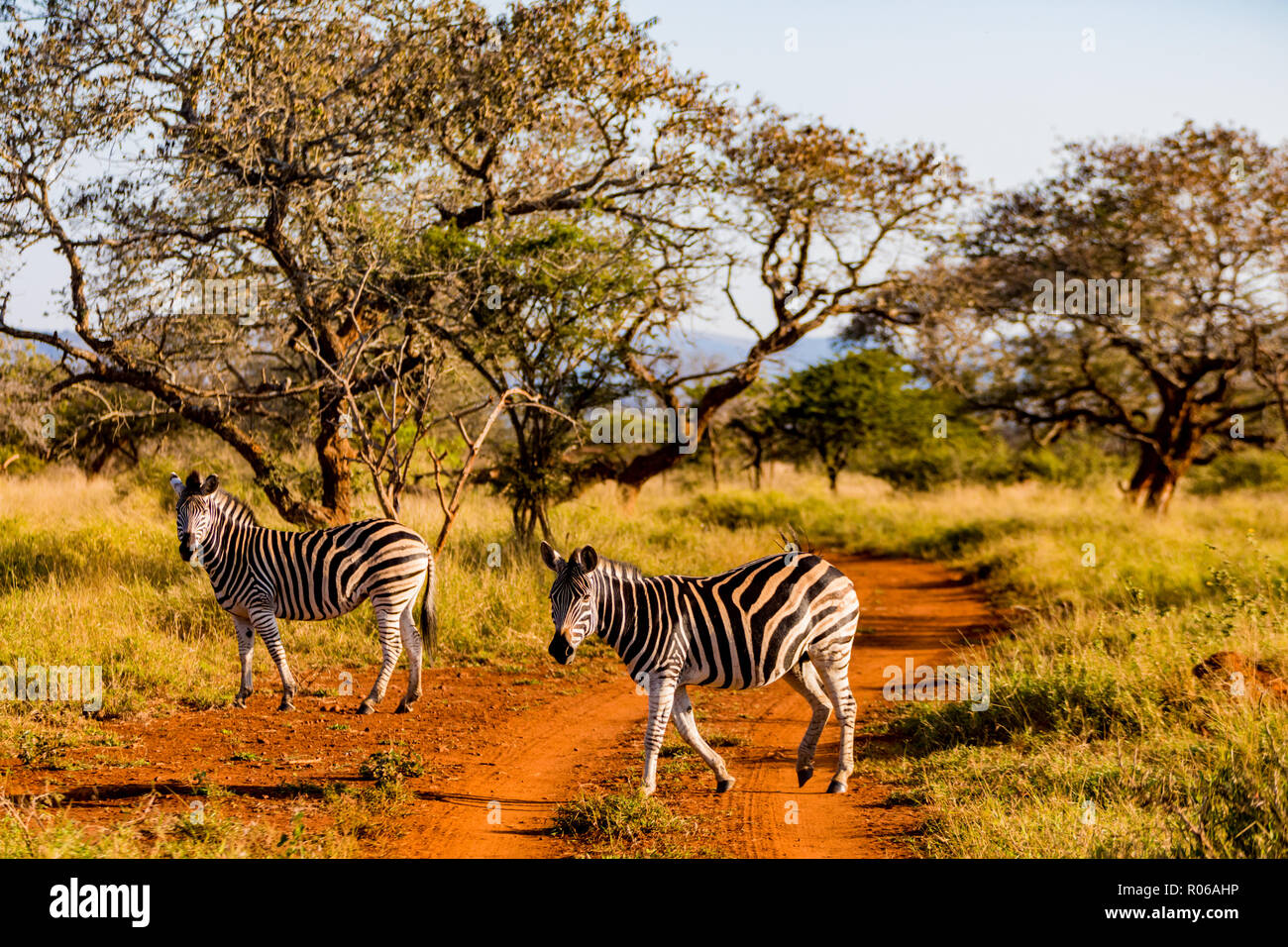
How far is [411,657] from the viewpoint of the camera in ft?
26.0


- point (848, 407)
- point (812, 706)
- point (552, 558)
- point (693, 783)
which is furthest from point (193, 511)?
point (848, 407)

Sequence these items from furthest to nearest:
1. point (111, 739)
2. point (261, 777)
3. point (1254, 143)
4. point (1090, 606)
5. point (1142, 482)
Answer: point (1142, 482) → point (1254, 143) → point (1090, 606) → point (111, 739) → point (261, 777)

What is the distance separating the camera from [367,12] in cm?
1230

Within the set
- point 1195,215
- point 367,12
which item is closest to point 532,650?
point 367,12

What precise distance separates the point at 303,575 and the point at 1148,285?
1576 centimetres

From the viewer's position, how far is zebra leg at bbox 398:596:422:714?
7844 mm

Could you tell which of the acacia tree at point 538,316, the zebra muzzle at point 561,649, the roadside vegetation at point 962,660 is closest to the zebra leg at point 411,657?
the roadside vegetation at point 962,660

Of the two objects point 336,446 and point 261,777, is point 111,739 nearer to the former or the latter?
point 261,777

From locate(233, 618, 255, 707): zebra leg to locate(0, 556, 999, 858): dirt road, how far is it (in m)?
0.13

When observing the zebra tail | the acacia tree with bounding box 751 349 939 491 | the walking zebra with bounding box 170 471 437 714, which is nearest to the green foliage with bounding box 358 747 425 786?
the walking zebra with bounding box 170 471 437 714

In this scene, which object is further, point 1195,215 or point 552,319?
point 1195,215

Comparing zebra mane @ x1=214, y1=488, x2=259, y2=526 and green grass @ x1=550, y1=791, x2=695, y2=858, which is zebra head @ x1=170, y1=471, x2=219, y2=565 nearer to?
zebra mane @ x1=214, y1=488, x2=259, y2=526
